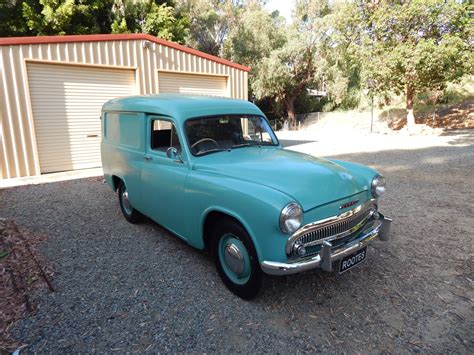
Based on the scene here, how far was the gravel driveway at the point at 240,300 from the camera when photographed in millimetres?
2619

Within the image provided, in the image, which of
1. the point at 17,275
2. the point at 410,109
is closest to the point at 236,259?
the point at 17,275

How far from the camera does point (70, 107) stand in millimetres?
9602

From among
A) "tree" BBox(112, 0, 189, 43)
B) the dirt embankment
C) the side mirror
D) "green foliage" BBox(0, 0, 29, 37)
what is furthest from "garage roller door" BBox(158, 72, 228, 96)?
the dirt embankment

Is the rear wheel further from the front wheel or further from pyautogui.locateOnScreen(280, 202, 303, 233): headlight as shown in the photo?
pyautogui.locateOnScreen(280, 202, 303, 233): headlight

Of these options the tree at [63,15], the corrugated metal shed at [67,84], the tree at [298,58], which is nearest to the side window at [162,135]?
the corrugated metal shed at [67,84]

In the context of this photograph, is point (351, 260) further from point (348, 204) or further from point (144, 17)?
point (144, 17)

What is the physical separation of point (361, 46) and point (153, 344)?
67.9ft

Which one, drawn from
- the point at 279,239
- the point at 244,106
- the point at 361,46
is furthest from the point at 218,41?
the point at 279,239

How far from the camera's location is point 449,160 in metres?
10.2

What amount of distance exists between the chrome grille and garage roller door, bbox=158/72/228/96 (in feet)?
29.4

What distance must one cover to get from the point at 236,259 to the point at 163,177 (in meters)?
1.40

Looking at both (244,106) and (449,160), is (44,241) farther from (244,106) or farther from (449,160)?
(449,160)

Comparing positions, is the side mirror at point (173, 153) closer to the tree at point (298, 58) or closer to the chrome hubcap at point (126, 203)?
the chrome hubcap at point (126, 203)

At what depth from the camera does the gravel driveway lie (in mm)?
2619
